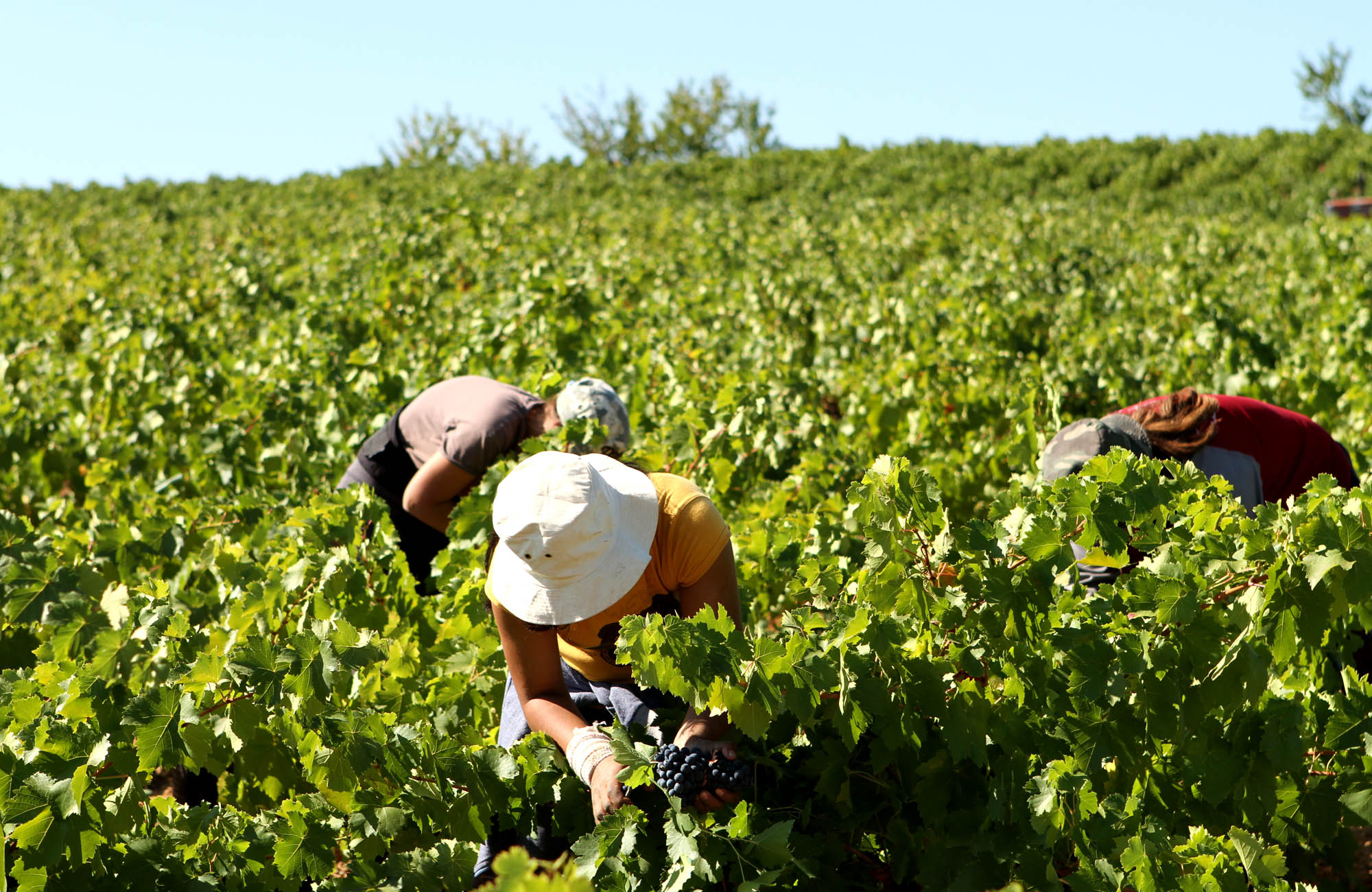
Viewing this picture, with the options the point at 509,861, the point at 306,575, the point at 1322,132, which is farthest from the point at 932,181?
the point at 509,861

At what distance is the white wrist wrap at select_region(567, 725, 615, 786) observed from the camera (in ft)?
7.21

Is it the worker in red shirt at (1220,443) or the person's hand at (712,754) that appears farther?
the worker in red shirt at (1220,443)

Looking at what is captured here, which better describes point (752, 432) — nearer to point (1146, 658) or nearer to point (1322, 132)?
point (1146, 658)

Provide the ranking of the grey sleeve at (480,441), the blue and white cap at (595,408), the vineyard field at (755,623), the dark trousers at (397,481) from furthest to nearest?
the dark trousers at (397,481)
the grey sleeve at (480,441)
the blue and white cap at (595,408)
the vineyard field at (755,623)

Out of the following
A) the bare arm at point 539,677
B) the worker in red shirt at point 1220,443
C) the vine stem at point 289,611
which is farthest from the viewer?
the vine stem at point 289,611

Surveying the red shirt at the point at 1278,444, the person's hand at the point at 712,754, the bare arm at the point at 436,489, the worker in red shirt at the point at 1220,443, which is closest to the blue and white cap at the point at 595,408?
the bare arm at the point at 436,489

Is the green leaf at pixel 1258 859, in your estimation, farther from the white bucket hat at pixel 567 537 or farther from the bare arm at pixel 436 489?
the bare arm at pixel 436 489

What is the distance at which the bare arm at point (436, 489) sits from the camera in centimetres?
361

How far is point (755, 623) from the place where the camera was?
349 centimetres

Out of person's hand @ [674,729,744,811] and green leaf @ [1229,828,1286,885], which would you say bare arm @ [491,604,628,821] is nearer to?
person's hand @ [674,729,744,811]

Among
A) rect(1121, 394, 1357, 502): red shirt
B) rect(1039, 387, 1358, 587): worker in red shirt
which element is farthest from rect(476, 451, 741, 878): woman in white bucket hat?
rect(1121, 394, 1357, 502): red shirt

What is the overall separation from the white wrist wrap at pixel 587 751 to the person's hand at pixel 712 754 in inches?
5.5

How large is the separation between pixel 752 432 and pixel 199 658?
8.71ft

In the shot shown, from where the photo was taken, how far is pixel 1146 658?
2119mm
